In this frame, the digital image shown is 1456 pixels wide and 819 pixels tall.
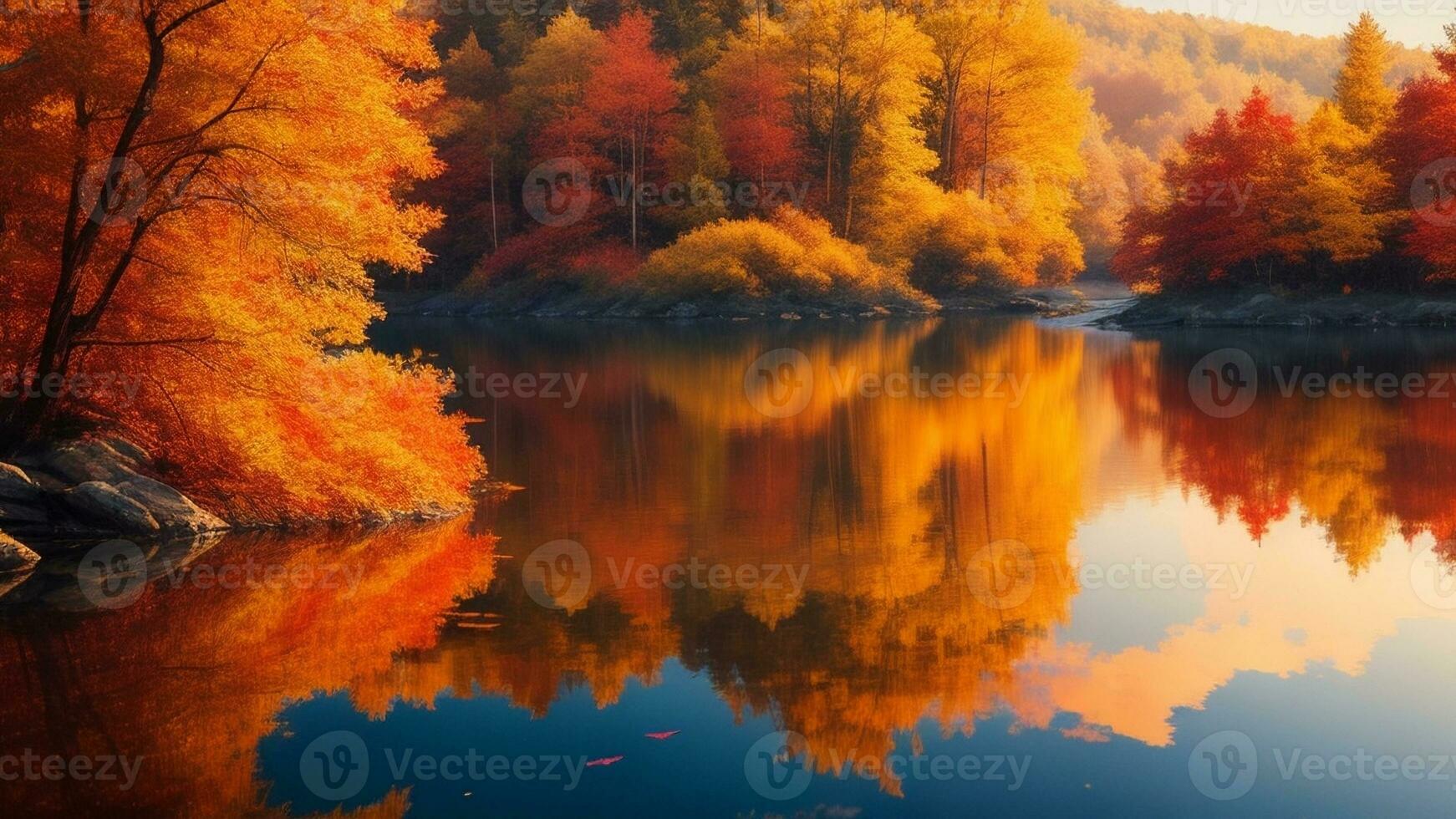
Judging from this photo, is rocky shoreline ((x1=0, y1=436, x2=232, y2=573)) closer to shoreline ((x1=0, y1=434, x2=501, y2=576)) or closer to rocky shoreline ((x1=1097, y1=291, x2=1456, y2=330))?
shoreline ((x1=0, y1=434, x2=501, y2=576))

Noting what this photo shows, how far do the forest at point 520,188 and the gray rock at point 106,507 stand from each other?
1014 mm

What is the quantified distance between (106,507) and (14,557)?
114 centimetres

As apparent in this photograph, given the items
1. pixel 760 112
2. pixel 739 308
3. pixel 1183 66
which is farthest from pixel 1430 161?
pixel 1183 66

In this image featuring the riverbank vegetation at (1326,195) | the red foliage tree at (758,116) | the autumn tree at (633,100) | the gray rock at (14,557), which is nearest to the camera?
the gray rock at (14,557)

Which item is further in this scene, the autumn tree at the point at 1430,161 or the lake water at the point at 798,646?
the autumn tree at the point at 1430,161

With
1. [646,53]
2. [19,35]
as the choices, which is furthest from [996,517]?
[646,53]

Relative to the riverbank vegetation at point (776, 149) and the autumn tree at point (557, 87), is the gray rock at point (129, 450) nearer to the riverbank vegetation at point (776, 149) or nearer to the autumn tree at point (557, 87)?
the riverbank vegetation at point (776, 149)

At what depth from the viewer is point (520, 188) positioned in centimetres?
6228

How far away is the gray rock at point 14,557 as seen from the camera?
11.7m

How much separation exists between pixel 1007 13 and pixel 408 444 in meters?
46.9

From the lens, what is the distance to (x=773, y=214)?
175 feet

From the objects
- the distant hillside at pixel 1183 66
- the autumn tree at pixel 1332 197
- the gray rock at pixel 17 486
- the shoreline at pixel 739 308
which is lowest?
the gray rock at pixel 17 486

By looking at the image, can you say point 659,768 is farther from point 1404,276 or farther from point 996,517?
point 1404,276

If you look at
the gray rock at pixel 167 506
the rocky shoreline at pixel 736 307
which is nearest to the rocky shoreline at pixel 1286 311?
the rocky shoreline at pixel 736 307
